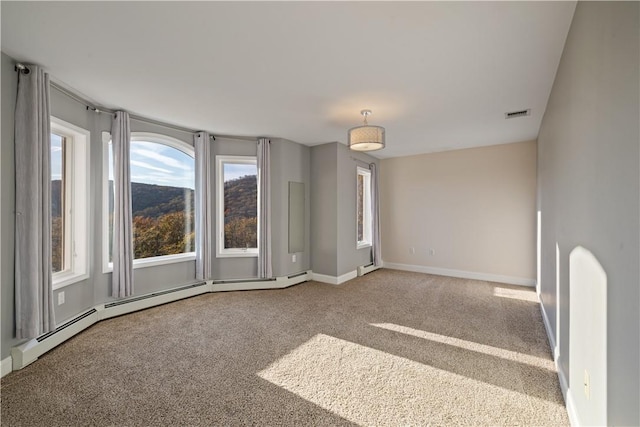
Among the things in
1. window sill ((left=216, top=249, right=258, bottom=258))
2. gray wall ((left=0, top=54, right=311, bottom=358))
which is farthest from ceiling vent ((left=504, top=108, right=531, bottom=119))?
window sill ((left=216, top=249, right=258, bottom=258))

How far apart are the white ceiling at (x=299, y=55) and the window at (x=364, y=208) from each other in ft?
8.26

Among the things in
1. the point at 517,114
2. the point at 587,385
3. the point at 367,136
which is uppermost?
the point at 517,114

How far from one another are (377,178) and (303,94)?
3.56 meters

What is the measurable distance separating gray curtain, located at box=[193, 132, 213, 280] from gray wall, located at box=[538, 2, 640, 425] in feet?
13.9

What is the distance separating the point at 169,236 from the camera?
4180 mm

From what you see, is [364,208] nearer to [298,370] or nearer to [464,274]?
[464,274]

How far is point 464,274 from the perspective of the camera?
545cm

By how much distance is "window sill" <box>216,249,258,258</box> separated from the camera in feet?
15.2

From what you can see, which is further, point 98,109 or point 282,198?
point 282,198

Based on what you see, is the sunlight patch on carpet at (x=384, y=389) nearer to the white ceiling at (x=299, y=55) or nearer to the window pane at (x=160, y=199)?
the white ceiling at (x=299, y=55)

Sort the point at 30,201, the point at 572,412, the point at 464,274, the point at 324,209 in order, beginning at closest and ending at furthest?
1. the point at 572,412
2. the point at 30,201
3. the point at 324,209
4. the point at 464,274

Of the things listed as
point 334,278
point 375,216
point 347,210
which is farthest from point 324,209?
point 375,216

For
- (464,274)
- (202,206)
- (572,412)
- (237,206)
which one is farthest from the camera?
(464,274)

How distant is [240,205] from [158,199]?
1.25m
